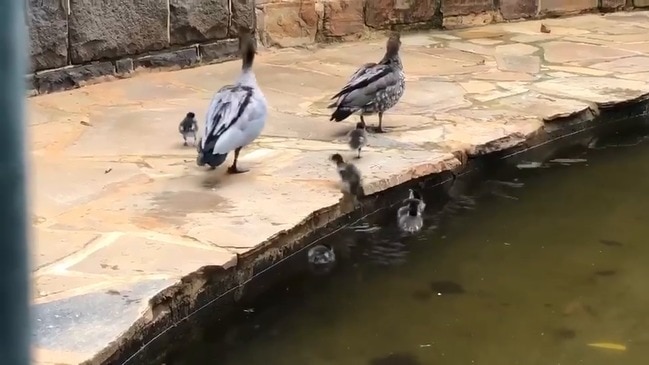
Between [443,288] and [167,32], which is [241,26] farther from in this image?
[443,288]

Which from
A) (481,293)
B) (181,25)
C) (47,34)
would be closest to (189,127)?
(47,34)

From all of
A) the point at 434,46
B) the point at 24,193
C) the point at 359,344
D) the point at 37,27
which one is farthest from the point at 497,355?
the point at 434,46

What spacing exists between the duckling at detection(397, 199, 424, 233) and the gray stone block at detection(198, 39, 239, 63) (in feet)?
9.19

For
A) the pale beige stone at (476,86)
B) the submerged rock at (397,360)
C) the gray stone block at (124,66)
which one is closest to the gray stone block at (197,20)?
the gray stone block at (124,66)

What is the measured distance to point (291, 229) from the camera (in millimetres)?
3270

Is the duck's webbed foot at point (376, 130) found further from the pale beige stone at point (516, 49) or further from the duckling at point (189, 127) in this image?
the pale beige stone at point (516, 49)

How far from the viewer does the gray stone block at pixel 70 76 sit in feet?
17.4

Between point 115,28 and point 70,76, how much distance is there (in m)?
0.42

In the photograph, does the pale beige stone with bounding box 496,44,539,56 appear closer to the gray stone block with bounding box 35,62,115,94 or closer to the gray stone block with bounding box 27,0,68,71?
the gray stone block with bounding box 35,62,115,94

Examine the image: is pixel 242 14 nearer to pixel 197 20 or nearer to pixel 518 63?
pixel 197 20

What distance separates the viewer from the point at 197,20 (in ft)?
20.0

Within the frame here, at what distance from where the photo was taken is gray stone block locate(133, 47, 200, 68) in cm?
585

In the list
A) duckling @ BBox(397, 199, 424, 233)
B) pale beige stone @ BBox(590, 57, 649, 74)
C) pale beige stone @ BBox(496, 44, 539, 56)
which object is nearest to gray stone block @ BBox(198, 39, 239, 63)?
pale beige stone @ BBox(496, 44, 539, 56)

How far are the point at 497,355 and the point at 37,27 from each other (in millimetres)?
3455
